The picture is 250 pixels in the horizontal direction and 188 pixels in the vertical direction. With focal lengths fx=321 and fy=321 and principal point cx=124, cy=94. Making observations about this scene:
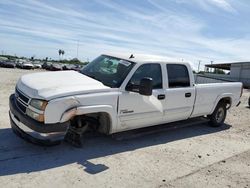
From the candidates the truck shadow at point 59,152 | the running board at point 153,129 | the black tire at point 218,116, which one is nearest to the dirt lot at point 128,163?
the truck shadow at point 59,152

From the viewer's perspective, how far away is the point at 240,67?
48125mm

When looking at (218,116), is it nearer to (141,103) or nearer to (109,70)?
(141,103)

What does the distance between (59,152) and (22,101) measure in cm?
110

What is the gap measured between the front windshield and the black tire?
11.8 feet

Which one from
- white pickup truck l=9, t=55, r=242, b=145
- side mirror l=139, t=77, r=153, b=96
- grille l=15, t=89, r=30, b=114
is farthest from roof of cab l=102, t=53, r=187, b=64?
grille l=15, t=89, r=30, b=114

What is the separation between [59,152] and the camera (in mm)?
5648

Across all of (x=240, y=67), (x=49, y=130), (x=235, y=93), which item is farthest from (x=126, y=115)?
(x=240, y=67)

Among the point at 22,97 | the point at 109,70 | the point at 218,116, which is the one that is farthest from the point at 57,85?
the point at 218,116

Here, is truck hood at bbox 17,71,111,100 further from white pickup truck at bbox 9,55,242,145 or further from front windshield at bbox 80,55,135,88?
front windshield at bbox 80,55,135,88

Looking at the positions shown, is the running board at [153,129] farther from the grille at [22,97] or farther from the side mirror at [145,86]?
the grille at [22,97]

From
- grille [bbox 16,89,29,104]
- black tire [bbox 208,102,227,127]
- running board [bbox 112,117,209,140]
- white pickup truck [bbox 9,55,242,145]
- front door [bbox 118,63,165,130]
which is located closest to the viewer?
white pickup truck [bbox 9,55,242,145]

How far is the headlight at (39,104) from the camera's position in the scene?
5012 millimetres

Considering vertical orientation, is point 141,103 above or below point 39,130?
above

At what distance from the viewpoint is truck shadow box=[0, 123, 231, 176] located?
16.4ft
